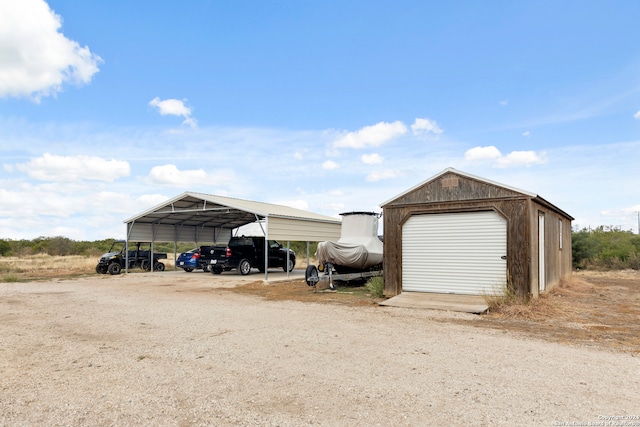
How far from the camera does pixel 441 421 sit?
393cm

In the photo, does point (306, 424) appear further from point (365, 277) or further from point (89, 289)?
point (89, 289)

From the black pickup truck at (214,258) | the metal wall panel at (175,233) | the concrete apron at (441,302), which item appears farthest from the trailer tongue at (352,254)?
the metal wall panel at (175,233)


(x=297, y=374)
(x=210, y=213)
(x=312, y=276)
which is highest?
(x=210, y=213)

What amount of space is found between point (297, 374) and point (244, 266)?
53.1 ft

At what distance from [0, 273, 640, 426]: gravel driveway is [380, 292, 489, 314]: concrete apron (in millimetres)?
1181

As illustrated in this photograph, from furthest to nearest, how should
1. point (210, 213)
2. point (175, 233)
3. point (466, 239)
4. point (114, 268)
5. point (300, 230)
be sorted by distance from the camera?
1. point (175, 233)
2. point (210, 213)
3. point (114, 268)
4. point (300, 230)
5. point (466, 239)

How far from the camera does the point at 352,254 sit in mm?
15180

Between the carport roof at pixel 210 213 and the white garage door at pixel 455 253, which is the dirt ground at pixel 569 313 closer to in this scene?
the white garage door at pixel 455 253

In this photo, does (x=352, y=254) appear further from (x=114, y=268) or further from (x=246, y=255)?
(x=114, y=268)

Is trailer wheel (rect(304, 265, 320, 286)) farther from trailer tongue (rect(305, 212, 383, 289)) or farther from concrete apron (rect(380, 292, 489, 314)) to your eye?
concrete apron (rect(380, 292, 489, 314))

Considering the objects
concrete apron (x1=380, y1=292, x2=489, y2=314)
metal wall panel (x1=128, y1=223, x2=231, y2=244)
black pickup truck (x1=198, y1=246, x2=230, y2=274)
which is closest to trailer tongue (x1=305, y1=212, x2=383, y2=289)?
concrete apron (x1=380, y1=292, x2=489, y2=314)

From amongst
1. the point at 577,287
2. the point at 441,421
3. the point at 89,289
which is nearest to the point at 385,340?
the point at 441,421

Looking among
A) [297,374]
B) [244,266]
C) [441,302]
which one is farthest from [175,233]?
[297,374]

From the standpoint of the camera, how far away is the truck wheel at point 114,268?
22.1 metres
